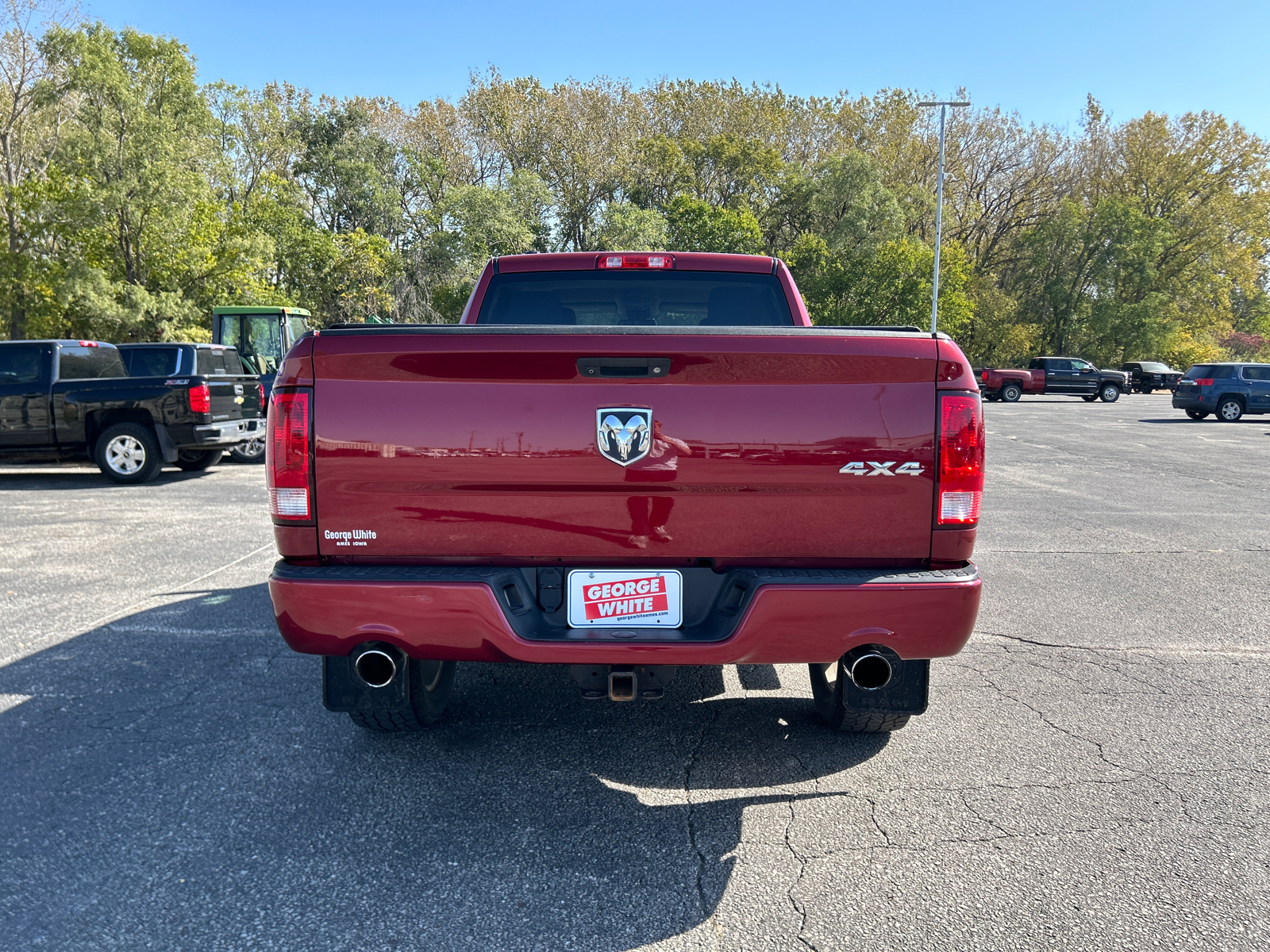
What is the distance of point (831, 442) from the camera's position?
2637 millimetres

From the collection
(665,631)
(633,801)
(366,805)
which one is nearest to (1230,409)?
(633,801)

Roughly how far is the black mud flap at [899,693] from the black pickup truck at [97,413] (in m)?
10.6

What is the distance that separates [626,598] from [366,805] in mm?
1224

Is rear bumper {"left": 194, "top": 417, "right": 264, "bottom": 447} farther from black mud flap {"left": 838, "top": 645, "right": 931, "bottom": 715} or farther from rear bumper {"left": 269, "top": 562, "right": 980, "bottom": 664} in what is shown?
black mud flap {"left": 838, "top": 645, "right": 931, "bottom": 715}

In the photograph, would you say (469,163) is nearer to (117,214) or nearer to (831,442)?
(117,214)

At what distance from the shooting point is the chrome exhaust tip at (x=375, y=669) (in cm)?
280

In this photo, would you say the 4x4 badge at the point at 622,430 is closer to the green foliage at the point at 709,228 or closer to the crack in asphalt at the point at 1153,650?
the crack in asphalt at the point at 1153,650

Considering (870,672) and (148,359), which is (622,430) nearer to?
(870,672)

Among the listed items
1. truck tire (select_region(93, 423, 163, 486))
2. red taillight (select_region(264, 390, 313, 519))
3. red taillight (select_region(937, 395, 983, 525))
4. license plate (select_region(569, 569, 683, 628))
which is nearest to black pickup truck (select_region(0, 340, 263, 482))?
truck tire (select_region(93, 423, 163, 486))

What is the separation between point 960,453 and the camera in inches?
105

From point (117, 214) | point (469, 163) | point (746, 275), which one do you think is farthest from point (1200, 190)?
point (746, 275)

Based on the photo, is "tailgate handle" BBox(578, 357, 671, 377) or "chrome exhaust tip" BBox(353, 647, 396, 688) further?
"chrome exhaust tip" BBox(353, 647, 396, 688)

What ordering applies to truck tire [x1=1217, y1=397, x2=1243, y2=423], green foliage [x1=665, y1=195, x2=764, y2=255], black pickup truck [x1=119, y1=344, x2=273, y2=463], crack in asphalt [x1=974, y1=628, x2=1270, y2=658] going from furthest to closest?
green foliage [x1=665, y1=195, x2=764, y2=255] → truck tire [x1=1217, y1=397, x2=1243, y2=423] → black pickup truck [x1=119, y1=344, x2=273, y2=463] → crack in asphalt [x1=974, y1=628, x2=1270, y2=658]

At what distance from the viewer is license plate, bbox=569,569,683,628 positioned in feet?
8.93
